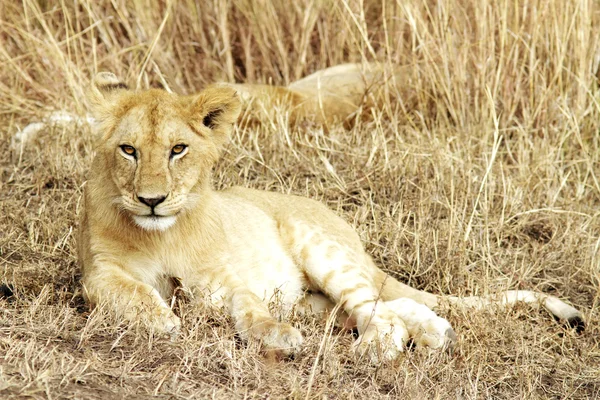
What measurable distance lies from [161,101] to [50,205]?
1.51 metres

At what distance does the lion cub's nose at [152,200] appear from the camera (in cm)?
319

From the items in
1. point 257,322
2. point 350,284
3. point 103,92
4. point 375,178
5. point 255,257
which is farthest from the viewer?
point 375,178

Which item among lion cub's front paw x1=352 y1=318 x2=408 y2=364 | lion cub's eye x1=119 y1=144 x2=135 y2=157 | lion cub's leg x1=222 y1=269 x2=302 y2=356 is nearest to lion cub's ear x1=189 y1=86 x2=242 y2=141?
lion cub's eye x1=119 y1=144 x2=135 y2=157

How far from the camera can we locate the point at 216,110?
139 inches

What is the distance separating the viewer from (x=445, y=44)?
538 centimetres

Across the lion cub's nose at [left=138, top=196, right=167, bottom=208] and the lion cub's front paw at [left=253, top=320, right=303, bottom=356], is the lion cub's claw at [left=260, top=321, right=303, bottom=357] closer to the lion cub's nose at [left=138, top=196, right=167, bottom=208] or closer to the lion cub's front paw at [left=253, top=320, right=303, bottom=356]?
the lion cub's front paw at [left=253, top=320, right=303, bottom=356]

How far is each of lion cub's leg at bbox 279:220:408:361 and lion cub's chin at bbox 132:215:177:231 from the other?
0.73m

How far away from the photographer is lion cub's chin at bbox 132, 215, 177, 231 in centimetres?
328

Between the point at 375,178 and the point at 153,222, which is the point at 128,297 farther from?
the point at 375,178

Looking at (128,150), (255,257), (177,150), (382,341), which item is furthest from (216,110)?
(382,341)

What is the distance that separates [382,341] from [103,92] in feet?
4.51

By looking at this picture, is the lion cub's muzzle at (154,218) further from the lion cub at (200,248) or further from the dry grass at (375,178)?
the dry grass at (375,178)

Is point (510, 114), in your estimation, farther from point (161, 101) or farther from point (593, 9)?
point (161, 101)

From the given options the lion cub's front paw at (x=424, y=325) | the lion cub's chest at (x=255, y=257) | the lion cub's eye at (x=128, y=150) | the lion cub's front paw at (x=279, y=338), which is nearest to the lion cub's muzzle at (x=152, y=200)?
the lion cub's eye at (x=128, y=150)
